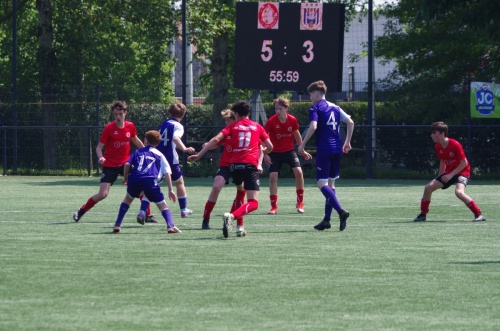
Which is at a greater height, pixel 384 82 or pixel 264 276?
pixel 384 82

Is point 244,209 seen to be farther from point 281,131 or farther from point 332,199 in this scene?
point 281,131

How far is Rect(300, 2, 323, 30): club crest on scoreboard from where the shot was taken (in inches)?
1219

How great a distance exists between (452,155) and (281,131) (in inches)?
129

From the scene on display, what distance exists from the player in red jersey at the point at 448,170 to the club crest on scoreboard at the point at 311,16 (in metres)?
15.1

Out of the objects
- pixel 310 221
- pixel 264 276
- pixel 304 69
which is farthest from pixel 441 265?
pixel 304 69

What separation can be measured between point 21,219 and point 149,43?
2450 cm

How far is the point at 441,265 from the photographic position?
411 inches

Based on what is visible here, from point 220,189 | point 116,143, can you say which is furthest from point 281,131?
point 220,189

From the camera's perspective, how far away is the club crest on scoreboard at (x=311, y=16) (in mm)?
30969

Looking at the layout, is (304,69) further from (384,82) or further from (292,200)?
(292,200)

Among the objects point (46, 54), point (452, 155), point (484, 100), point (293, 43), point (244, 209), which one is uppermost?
point (46, 54)

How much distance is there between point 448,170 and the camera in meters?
16.4

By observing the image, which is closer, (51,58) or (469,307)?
(469,307)

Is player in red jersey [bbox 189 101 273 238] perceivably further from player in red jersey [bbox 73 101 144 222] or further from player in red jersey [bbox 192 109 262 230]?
player in red jersey [bbox 73 101 144 222]
